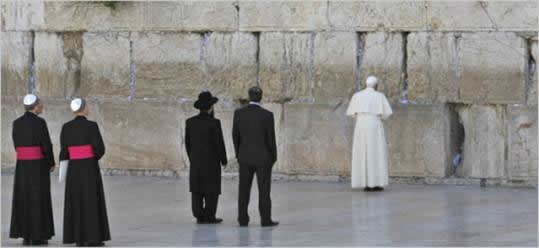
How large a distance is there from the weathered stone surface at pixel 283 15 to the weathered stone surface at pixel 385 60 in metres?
0.65

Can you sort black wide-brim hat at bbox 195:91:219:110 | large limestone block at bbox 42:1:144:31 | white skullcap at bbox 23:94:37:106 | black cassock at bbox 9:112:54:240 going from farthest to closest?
large limestone block at bbox 42:1:144:31
black wide-brim hat at bbox 195:91:219:110
white skullcap at bbox 23:94:37:106
black cassock at bbox 9:112:54:240

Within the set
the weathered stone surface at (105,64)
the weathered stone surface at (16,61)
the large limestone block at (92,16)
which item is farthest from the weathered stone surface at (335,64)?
the weathered stone surface at (16,61)

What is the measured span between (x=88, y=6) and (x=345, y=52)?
367cm

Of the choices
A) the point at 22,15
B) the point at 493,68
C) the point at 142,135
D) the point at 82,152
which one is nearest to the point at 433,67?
the point at 493,68

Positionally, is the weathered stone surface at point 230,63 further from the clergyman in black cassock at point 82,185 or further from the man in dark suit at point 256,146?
the clergyman in black cassock at point 82,185

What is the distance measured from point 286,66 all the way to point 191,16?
4.89 feet

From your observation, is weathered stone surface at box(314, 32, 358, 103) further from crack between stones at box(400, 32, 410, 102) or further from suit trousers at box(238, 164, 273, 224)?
suit trousers at box(238, 164, 273, 224)

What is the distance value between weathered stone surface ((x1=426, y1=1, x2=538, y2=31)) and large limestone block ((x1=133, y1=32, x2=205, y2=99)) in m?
3.25

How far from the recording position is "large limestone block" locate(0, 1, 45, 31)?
23469mm

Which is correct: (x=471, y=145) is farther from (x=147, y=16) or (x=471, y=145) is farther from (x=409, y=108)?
(x=147, y=16)

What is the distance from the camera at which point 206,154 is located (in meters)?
17.9

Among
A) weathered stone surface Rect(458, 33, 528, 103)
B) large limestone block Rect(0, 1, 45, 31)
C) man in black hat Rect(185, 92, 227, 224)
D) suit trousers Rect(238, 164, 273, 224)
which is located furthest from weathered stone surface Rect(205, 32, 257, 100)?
suit trousers Rect(238, 164, 273, 224)

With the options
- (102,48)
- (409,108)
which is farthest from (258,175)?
(102,48)

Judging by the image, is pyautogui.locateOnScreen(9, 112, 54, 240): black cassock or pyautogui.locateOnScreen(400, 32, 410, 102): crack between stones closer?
pyautogui.locateOnScreen(9, 112, 54, 240): black cassock
